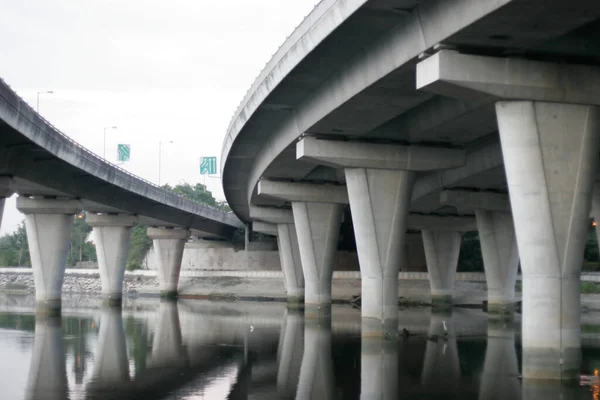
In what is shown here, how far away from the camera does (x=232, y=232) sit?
119 meters

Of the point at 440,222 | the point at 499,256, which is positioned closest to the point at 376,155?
the point at 499,256

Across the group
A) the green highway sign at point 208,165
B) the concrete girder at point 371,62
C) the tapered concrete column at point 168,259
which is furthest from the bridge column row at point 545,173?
the green highway sign at point 208,165

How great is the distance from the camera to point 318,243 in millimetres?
58156

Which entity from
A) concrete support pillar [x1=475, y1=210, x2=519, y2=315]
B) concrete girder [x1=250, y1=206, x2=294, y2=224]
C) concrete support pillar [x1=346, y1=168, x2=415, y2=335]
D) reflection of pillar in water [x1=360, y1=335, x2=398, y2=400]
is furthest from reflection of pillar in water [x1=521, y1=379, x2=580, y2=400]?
concrete girder [x1=250, y1=206, x2=294, y2=224]

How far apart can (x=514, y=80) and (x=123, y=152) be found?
211 ft

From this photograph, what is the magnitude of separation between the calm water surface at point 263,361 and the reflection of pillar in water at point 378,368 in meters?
0.03

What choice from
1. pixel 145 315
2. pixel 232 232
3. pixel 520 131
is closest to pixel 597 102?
pixel 520 131

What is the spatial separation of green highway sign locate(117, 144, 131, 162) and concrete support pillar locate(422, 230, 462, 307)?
2787 centimetres

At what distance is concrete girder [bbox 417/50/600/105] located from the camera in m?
24.7

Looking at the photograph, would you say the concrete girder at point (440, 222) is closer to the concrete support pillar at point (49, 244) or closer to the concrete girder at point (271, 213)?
the concrete girder at point (271, 213)

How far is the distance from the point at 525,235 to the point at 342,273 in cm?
6297

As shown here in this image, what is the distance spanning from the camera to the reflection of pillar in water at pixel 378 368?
23.7 meters

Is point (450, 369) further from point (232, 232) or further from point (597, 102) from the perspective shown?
point (232, 232)

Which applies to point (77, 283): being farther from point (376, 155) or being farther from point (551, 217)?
point (551, 217)
